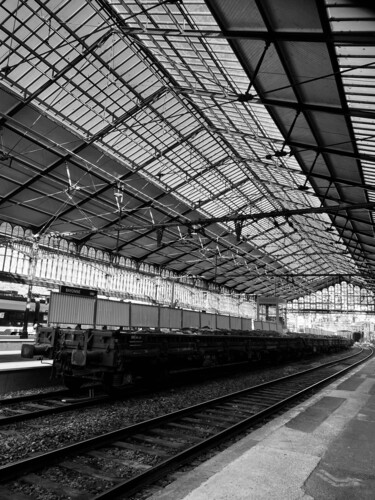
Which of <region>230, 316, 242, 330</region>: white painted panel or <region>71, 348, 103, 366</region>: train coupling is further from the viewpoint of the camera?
<region>230, 316, 242, 330</region>: white painted panel

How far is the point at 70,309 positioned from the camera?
10516 millimetres

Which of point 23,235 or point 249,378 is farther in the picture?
point 23,235

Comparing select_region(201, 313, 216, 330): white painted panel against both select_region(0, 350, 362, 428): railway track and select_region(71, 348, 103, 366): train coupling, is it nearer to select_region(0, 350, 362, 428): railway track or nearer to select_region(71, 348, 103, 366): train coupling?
select_region(0, 350, 362, 428): railway track

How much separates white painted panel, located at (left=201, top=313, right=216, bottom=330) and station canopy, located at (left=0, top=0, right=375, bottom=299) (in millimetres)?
4863

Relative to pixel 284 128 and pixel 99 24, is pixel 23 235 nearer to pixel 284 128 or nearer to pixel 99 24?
pixel 99 24

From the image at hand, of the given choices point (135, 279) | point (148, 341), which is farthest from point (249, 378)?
point (135, 279)

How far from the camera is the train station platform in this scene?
11.7 ft

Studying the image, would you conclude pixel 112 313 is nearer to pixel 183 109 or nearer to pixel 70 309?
pixel 70 309

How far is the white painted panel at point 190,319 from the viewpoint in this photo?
14.7 m

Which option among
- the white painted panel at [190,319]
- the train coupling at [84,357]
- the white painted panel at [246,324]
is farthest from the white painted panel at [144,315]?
the white painted panel at [246,324]

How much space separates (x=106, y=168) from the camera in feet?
63.9

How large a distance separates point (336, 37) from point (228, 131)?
9140mm

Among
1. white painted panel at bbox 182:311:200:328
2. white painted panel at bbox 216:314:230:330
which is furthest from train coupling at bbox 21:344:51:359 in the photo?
white painted panel at bbox 216:314:230:330

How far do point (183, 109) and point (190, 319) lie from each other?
969 cm
